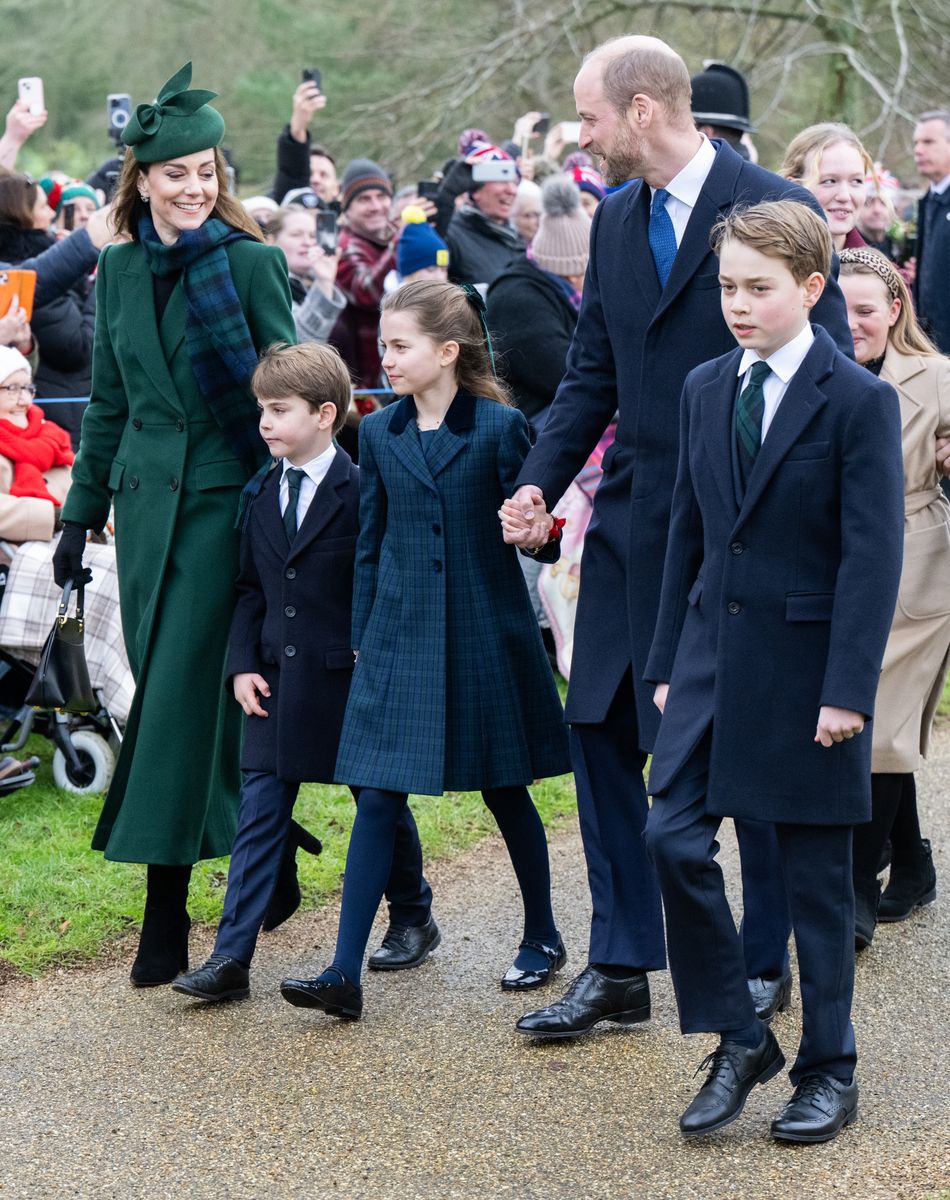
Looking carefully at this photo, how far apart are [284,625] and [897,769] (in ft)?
5.42

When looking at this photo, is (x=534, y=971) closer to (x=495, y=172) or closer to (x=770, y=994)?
(x=770, y=994)

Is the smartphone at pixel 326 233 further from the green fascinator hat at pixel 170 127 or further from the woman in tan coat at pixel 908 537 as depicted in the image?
the woman in tan coat at pixel 908 537

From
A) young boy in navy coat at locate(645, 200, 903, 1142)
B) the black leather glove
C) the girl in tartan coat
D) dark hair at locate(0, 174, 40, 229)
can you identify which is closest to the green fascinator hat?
the girl in tartan coat

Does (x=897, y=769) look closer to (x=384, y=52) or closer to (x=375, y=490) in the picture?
(x=375, y=490)

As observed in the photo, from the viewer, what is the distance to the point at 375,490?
13.9 ft

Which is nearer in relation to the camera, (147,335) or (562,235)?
(147,335)

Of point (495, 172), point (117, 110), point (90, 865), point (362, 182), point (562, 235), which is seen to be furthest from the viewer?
point (117, 110)

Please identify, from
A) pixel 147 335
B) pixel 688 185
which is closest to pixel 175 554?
pixel 147 335

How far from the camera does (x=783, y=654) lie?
332 cm

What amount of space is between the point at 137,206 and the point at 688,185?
1.50 m

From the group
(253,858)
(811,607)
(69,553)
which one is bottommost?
(253,858)

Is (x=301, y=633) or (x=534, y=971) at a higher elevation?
(x=301, y=633)

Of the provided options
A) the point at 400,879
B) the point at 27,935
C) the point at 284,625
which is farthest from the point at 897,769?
the point at 27,935

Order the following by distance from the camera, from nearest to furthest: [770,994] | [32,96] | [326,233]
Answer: [770,994] < [326,233] < [32,96]
